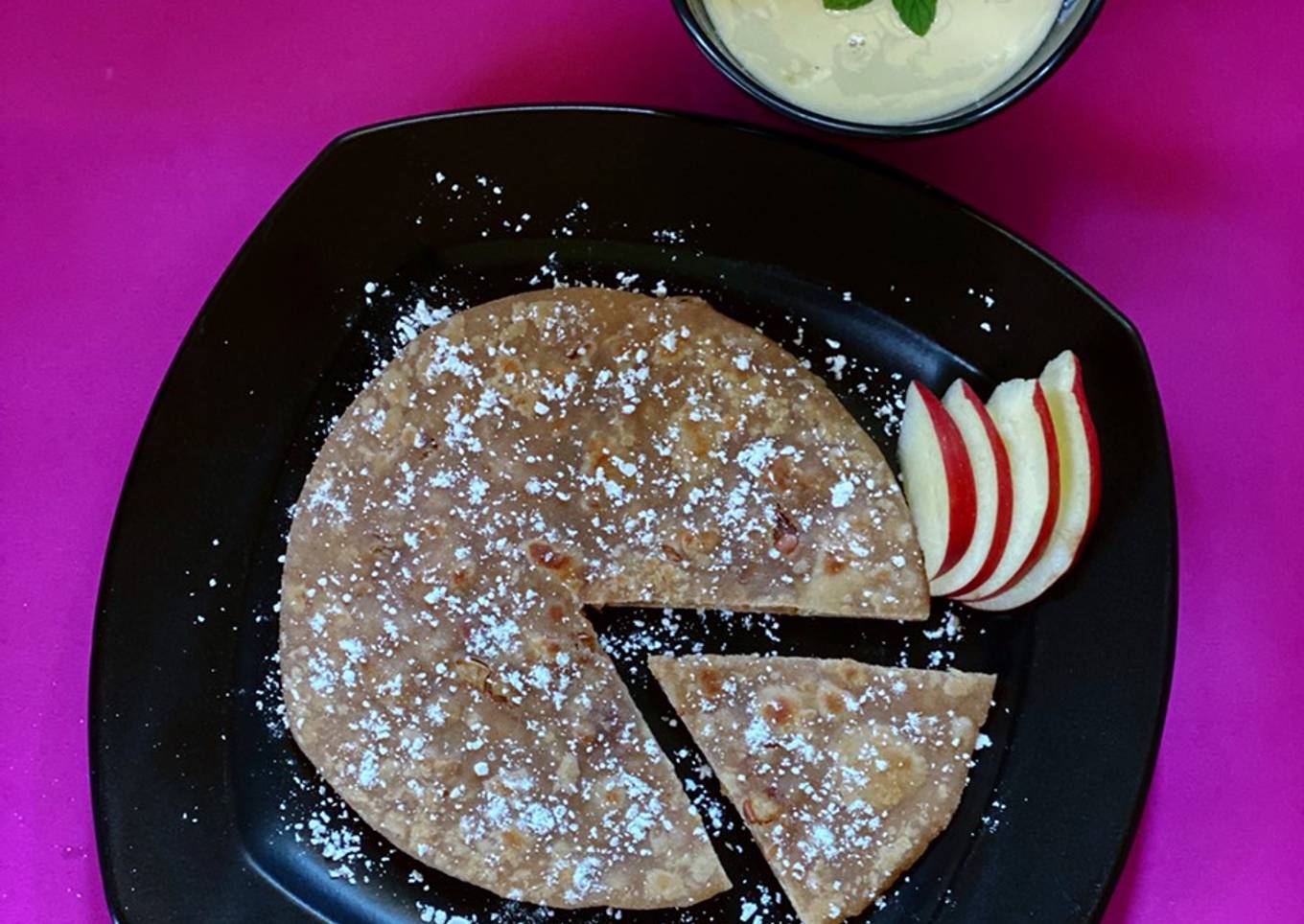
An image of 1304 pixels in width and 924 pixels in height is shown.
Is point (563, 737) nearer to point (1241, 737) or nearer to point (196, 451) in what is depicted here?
point (196, 451)

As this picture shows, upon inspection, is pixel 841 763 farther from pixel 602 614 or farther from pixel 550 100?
pixel 550 100

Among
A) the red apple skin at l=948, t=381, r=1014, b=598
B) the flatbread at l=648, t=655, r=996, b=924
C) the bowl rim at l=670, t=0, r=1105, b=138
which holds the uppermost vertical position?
the bowl rim at l=670, t=0, r=1105, b=138

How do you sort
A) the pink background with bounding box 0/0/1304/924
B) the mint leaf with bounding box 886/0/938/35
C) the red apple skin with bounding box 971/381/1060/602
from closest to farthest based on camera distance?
the mint leaf with bounding box 886/0/938/35 < the red apple skin with bounding box 971/381/1060/602 < the pink background with bounding box 0/0/1304/924

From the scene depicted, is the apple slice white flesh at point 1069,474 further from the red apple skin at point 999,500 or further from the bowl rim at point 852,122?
the bowl rim at point 852,122

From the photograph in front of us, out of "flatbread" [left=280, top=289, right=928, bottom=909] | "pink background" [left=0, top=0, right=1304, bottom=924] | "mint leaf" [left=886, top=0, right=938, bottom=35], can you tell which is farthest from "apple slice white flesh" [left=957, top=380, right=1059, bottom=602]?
"mint leaf" [left=886, top=0, right=938, bottom=35]

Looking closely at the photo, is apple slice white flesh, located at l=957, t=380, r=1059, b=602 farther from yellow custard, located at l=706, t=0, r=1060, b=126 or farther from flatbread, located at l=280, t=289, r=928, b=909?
yellow custard, located at l=706, t=0, r=1060, b=126

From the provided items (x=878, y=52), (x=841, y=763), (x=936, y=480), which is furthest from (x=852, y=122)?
(x=841, y=763)
